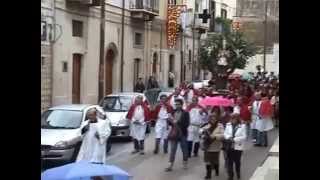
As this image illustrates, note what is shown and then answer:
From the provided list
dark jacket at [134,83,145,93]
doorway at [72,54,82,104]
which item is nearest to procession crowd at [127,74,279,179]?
doorway at [72,54,82,104]

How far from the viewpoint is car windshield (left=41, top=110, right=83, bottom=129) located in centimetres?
1141

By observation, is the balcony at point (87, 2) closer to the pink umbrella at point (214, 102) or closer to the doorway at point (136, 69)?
the doorway at point (136, 69)

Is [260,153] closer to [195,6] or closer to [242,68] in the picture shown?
[242,68]

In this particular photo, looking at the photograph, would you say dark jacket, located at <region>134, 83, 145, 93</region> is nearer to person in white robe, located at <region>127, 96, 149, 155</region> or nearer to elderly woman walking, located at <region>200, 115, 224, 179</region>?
person in white robe, located at <region>127, 96, 149, 155</region>

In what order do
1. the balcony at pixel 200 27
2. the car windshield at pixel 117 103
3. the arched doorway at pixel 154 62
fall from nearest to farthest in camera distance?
the car windshield at pixel 117 103 < the arched doorway at pixel 154 62 < the balcony at pixel 200 27

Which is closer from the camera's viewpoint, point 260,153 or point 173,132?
point 173,132

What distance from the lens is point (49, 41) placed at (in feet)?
66.6

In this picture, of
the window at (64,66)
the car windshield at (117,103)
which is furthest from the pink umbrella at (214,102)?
the window at (64,66)

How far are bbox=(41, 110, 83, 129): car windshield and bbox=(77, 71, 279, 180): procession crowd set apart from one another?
138 centimetres

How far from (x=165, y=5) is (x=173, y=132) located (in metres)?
21.0

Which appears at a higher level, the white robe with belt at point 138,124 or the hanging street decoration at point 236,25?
the hanging street decoration at point 236,25

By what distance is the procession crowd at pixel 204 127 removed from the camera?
9.65m
